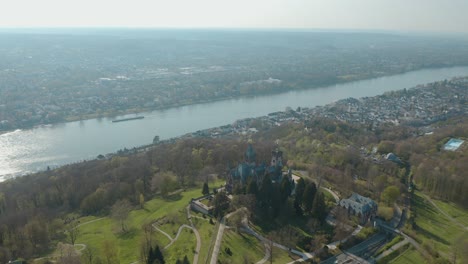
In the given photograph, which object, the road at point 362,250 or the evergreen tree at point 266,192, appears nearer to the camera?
the road at point 362,250

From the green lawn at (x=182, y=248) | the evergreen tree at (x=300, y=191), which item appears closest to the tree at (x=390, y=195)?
the evergreen tree at (x=300, y=191)

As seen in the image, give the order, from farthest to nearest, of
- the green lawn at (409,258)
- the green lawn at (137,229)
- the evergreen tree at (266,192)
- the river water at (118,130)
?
the river water at (118,130)
the evergreen tree at (266,192)
the green lawn at (137,229)
the green lawn at (409,258)

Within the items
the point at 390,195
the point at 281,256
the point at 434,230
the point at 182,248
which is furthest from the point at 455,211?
the point at 182,248

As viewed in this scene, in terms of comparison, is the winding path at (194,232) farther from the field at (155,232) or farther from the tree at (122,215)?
the tree at (122,215)

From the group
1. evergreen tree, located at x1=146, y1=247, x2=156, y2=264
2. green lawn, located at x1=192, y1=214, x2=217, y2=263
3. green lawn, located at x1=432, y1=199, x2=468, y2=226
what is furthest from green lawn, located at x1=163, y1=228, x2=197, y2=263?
green lawn, located at x1=432, y1=199, x2=468, y2=226

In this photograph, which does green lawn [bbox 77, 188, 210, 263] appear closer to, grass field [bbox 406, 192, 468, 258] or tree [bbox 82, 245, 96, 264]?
tree [bbox 82, 245, 96, 264]
